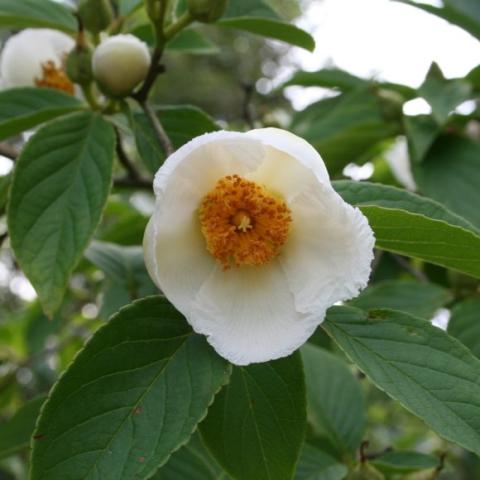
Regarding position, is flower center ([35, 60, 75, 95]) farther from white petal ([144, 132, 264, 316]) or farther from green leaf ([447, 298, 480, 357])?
green leaf ([447, 298, 480, 357])

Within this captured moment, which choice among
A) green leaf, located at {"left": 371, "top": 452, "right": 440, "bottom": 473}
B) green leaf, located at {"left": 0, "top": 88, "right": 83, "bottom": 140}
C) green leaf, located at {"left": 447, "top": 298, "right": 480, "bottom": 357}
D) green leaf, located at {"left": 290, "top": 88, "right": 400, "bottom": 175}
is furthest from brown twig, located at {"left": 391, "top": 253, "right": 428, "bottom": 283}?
green leaf, located at {"left": 0, "top": 88, "right": 83, "bottom": 140}

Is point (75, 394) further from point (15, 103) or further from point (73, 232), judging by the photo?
point (15, 103)

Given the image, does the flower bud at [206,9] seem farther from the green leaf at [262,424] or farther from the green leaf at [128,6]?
the green leaf at [262,424]

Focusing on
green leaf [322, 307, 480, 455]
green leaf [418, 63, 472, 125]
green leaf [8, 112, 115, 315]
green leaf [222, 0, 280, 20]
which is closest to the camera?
green leaf [322, 307, 480, 455]

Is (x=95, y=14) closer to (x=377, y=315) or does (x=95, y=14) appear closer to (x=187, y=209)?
(x=187, y=209)

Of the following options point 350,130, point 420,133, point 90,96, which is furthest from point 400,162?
point 90,96

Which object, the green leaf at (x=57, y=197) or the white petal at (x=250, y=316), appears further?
the green leaf at (x=57, y=197)

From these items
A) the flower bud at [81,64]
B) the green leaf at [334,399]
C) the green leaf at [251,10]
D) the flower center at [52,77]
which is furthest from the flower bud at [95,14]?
the green leaf at [334,399]
